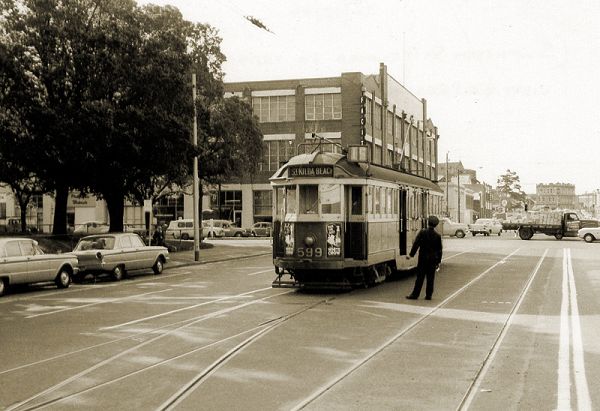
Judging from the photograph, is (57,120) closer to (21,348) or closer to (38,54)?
(38,54)

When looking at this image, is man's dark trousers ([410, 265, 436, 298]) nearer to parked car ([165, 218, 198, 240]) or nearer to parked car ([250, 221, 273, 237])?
parked car ([165, 218, 198, 240])

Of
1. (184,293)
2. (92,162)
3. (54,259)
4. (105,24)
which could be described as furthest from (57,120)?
(184,293)

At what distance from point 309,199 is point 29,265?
7524mm

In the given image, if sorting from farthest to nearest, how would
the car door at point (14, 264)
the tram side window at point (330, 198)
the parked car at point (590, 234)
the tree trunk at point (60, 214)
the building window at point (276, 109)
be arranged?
the building window at point (276, 109) < the parked car at point (590, 234) < the tree trunk at point (60, 214) < the car door at point (14, 264) < the tram side window at point (330, 198)

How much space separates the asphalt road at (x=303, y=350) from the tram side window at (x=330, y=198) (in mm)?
1945

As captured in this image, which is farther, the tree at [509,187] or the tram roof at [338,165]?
the tree at [509,187]

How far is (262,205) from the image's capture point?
2670 inches

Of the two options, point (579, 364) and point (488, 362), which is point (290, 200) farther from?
point (579, 364)

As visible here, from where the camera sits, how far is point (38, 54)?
28.2 meters

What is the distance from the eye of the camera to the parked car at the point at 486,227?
65.4m

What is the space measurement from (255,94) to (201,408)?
62.6m

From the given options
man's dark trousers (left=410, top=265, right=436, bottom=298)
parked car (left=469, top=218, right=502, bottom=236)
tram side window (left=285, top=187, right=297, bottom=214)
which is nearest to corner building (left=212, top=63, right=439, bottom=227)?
parked car (left=469, top=218, right=502, bottom=236)

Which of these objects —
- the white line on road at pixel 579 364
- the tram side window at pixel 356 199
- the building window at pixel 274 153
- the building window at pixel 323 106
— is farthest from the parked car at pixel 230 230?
the white line on road at pixel 579 364

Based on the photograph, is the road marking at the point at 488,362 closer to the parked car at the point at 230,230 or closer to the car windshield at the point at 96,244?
the car windshield at the point at 96,244
